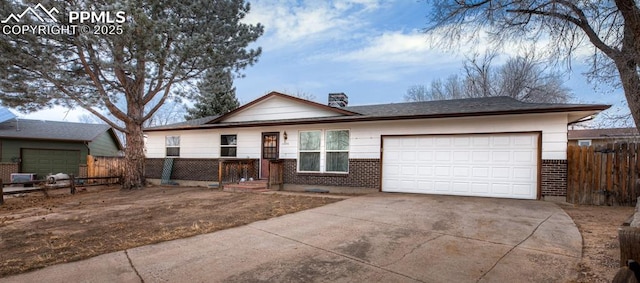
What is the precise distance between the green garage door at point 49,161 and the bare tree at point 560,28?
72.6ft

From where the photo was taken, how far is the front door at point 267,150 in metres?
12.4

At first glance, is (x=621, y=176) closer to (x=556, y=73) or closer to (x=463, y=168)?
(x=556, y=73)

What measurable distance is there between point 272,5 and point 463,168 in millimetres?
9701

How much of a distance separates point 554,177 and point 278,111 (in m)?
9.39

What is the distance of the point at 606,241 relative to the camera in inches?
173

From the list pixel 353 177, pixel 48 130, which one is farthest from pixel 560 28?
pixel 48 130

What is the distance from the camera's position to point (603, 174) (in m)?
8.01

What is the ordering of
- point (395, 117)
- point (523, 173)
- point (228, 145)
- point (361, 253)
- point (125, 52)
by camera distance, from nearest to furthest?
point (361, 253) → point (523, 173) → point (395, 117) → point (125, 52) → point (228, 145)

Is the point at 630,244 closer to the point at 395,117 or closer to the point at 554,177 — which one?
the point at 554,177

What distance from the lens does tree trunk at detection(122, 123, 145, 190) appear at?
13.1 m

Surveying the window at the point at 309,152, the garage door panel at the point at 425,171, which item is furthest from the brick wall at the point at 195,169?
the garage door panel at the point at 425,171

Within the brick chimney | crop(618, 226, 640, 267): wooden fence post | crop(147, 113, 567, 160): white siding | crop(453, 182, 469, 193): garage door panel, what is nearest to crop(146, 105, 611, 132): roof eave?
crop(147, 113, 567, 160): white siding

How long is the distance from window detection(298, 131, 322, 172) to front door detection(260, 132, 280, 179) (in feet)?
3.81

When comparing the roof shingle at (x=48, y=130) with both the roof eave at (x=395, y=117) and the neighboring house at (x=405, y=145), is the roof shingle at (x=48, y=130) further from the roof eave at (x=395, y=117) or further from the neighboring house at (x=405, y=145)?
the roof eave at (x=395, y=117)
